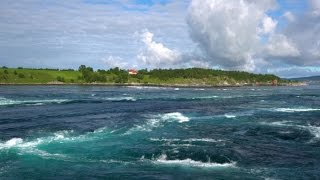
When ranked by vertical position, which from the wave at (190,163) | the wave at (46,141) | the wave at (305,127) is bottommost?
the wave at (46,141)

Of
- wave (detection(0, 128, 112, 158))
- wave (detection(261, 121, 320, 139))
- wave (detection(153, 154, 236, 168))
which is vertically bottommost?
wave (detection(0, 128, 112, 158))

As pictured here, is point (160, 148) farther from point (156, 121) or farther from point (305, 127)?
point (305, 127)

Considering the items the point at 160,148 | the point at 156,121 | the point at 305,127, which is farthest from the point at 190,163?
the point at 156,121

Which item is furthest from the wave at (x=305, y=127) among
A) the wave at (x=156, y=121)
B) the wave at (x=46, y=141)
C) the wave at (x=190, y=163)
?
the wave at (x=46, y=141)

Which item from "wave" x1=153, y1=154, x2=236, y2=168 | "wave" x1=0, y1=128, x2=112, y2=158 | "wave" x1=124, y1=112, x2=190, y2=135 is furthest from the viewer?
"wave" x1=124, y1=112, x2=190, y2=135

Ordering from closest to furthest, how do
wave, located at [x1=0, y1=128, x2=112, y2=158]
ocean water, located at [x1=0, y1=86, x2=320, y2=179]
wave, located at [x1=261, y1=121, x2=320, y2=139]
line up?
1. ocean water, located at [x1=0, y1=86, x2=320, y2=179]
2. wave, located at [x1=0, y1=128, x2=112, y2=158]
3. wave, located at [x1=261, y1=121, x2=320, y2=139]

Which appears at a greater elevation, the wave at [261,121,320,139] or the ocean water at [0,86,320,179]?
the wave at [261,121,320,139]

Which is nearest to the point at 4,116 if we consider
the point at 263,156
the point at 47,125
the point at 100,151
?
the point at 47,125

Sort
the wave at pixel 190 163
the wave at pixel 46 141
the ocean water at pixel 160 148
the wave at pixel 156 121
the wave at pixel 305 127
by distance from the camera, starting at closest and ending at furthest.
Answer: the ocean water at pixel 160 148, the wave at pixel 190 163, the wave at pixel 46 141, the wave at pixel 305 127, the wave at pixel 156 121

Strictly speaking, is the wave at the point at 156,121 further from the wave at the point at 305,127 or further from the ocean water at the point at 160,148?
the wave at the point at 305,127

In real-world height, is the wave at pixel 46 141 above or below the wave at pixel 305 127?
below

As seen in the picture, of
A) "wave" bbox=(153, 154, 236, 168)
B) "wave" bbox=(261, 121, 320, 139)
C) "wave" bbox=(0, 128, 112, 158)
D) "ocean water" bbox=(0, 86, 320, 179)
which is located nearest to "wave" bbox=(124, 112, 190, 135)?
"ocean water" bbox=(0, 86, 320, 179)

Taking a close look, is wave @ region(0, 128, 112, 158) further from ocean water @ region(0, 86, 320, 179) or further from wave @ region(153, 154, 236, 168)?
wave @ region(153, 154, 236, 168)

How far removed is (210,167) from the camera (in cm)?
3966
